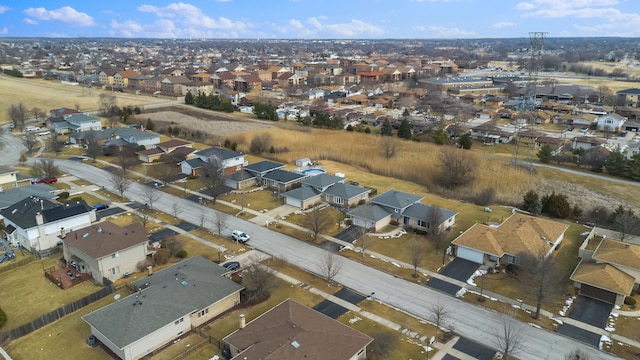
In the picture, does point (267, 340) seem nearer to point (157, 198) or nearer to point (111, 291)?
point (111, 291)

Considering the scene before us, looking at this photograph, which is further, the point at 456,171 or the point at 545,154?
the point at 545,154

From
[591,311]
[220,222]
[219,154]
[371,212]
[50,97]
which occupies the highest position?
[50,97]

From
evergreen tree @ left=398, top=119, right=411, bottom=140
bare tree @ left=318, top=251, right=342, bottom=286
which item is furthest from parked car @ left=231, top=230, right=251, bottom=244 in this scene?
evergreen tree @ left=398, top=119, right=411, bottom=140

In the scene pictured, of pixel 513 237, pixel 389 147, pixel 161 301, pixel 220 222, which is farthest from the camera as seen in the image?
pixel 389 147

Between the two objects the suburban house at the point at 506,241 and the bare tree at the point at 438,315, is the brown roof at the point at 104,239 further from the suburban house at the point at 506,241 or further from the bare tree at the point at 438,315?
the suburban house at the point at 506,241

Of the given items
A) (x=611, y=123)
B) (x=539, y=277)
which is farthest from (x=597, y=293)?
(x=611, y=123)

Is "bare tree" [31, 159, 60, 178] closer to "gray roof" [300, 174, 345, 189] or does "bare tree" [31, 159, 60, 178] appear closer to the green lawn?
the green lawn

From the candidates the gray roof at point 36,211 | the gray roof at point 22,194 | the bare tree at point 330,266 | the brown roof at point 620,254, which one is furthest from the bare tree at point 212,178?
the brown roof at point 620,254

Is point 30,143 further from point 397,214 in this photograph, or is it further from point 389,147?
point 397,214
